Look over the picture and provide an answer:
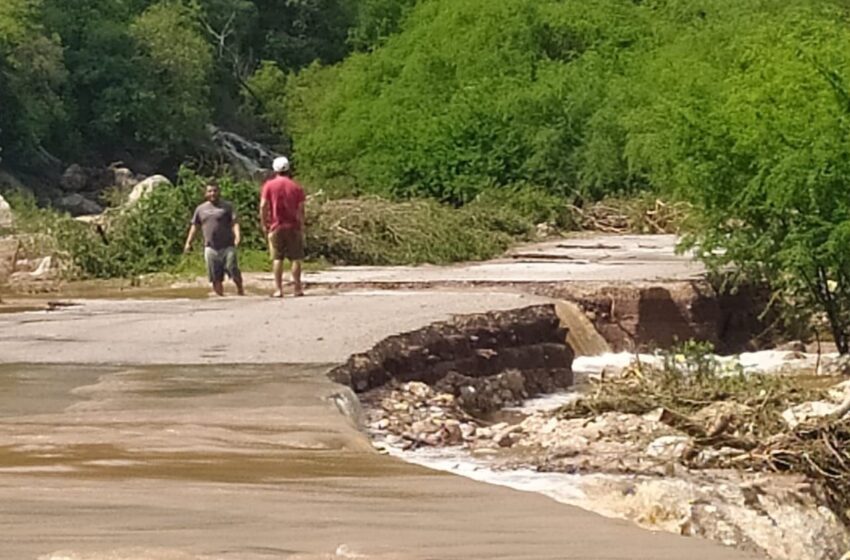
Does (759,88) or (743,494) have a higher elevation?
(759,88)

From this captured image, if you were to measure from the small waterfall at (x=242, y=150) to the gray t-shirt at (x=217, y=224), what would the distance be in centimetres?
4631

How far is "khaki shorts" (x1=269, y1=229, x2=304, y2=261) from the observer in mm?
21125

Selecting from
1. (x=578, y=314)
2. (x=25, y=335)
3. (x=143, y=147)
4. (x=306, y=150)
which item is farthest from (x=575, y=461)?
(x=143, y=147)

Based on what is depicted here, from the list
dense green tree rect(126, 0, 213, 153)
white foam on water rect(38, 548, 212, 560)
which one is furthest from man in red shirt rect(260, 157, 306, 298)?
dense green tree rect(126, 0, 213, 153)

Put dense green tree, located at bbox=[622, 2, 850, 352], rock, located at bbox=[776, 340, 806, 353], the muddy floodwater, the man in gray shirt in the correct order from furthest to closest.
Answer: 1. rock, located at bbox=[776, 340, 806, 353]
2. the man in gray shirt
3. dense green tree, located at bbox=[622, 2, 850, 352]
4. the muddy floodwater

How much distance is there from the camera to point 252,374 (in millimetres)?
13695

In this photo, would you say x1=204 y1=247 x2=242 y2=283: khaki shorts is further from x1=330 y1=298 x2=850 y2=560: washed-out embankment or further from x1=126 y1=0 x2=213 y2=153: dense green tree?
x1=126 y1=0 x2=213 y2=153: dense green tree

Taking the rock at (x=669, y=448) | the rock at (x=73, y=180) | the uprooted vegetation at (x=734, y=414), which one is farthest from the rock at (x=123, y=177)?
the rock at (x=669, y=448)

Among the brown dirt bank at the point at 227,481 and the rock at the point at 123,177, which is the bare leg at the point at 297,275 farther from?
the rock at the point at 123,177

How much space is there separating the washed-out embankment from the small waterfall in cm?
4548

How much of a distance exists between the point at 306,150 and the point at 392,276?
79.2 feet

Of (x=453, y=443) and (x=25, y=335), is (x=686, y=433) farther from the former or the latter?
(x=25, y=335)

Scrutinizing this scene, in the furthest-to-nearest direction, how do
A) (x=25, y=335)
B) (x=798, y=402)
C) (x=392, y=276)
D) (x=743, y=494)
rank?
(x=392, y=276) < (x=25, y=335) < (x=798, y=402) < (x=743, y=494)

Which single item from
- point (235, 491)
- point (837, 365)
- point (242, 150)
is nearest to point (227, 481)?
point (235, 491)
